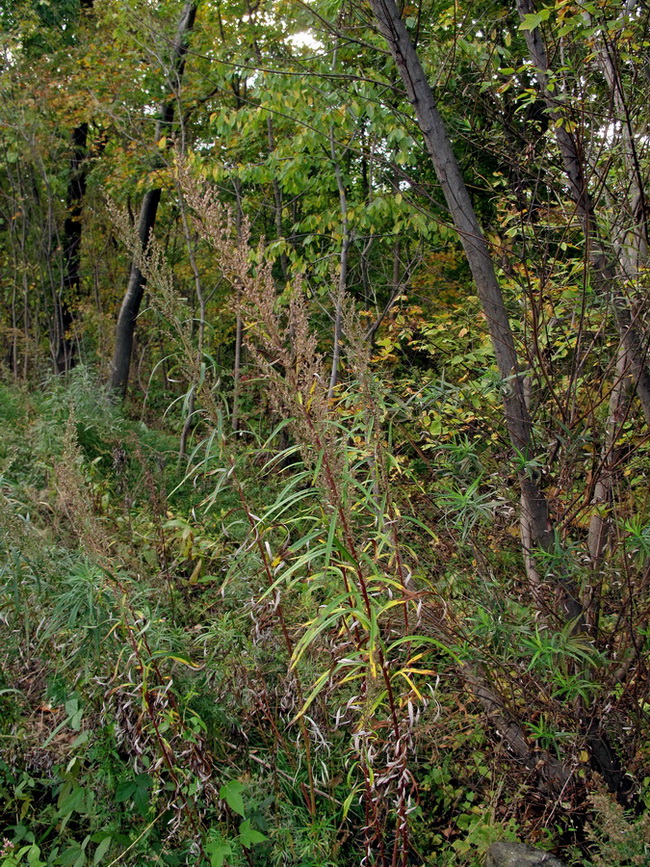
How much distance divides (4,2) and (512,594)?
38.8 feet

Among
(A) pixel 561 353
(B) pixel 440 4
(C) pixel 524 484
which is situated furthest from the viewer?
(B) pixel 440 4

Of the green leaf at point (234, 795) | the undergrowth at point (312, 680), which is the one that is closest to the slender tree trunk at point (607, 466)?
the undergrowth at point (312, 680)

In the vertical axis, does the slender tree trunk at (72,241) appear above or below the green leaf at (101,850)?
above

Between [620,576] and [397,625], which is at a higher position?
[620,576]

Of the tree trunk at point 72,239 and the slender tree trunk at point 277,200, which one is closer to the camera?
the slender tree trunk at point 277,200

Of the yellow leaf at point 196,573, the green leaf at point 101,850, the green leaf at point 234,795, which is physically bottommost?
the green leaf at point 101,850

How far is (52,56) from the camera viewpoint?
9758 millimetres

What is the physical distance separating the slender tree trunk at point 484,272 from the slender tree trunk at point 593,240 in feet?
1.44

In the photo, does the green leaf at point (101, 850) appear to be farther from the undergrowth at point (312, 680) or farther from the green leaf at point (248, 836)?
the green leaf at point (248, 836)

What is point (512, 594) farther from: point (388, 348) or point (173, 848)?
point (388, 348)

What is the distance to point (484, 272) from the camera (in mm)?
2990

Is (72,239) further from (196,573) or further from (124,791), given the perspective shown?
(124,791)

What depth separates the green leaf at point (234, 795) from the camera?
2.33 meters

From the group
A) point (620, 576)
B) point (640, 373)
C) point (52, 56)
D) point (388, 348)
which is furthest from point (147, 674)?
point (52, 56)
